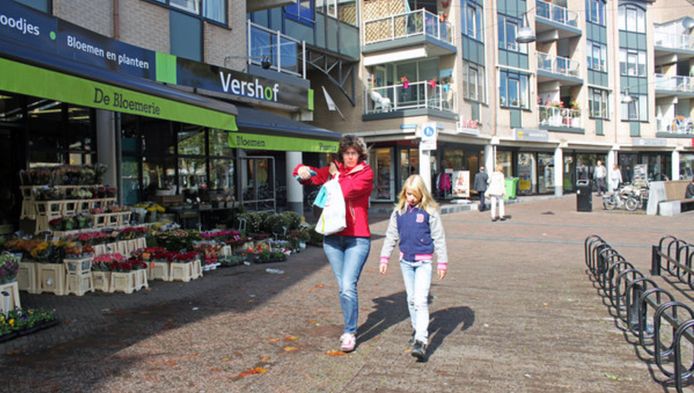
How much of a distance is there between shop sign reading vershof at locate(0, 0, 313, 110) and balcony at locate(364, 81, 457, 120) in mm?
9916

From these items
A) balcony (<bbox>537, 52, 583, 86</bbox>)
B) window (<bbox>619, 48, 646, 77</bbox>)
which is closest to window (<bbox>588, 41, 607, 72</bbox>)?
balcony (<bbox>537, 52, 583, 86</bbox>)

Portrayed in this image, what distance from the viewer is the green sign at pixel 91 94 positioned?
5.02 meters

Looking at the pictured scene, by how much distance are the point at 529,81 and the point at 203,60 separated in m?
22.0

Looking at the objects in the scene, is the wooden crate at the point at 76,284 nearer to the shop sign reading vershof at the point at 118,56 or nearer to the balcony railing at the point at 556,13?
the shop sign reading vershof at the point at 118,56

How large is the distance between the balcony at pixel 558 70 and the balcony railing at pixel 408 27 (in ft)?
Answer: 30.7

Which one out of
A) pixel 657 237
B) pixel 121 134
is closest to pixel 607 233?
pixel 657 237

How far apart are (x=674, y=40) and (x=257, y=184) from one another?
3939 centimetres

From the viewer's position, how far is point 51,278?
6.64 meters

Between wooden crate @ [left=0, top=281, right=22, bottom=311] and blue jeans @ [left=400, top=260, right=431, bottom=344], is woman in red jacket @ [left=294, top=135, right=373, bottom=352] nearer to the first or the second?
blue jeans @ [left=400, top=260, right=431, bottom=344]

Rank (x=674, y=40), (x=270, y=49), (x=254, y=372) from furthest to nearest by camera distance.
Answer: (x=674, y=40)
(x=270, y=49)
(x=254, y=372)

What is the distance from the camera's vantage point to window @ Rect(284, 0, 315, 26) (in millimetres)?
→ 18766

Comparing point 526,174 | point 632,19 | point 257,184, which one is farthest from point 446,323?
point 632,19

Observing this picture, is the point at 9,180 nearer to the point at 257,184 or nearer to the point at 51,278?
the point at 51,278

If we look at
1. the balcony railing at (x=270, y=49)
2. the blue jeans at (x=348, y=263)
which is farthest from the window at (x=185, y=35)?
the blue jeans at (x=348, y=263)
